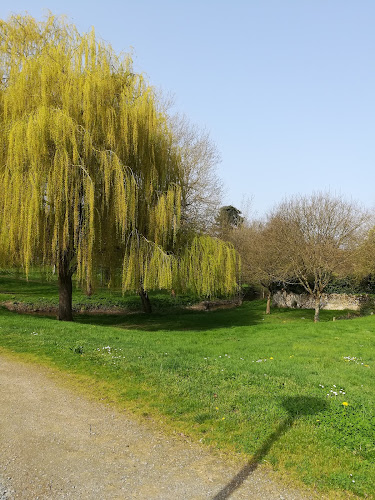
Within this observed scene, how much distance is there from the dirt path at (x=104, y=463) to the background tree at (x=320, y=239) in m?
18.9

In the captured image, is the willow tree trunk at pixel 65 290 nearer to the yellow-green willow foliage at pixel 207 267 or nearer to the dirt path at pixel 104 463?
the yellow-green willow foliage at pixel 207 267

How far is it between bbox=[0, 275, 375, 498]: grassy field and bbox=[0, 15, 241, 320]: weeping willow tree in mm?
3352

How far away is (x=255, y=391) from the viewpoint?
5.98 meters

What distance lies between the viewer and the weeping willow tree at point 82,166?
501 inches

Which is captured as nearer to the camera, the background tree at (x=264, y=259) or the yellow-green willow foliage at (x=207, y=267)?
the yellow-green willow foliage at (x=207, y=267)

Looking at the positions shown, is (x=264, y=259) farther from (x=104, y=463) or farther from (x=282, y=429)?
(x=104, y=463)

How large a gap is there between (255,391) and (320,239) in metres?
18.6

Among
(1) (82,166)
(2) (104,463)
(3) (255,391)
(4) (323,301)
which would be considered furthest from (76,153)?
(4) (323,301)

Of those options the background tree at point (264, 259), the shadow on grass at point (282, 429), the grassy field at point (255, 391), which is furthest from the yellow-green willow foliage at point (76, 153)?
the background tree at point (264, 259)

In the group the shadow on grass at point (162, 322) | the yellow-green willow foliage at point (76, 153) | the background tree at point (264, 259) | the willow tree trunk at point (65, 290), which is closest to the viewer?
the yellow-green willow foliage at point (76, 153)

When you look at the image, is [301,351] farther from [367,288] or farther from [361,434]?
[367,288]

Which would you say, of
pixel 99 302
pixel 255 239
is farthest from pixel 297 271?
pixel 99 302

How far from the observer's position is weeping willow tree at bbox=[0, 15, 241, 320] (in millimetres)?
12734

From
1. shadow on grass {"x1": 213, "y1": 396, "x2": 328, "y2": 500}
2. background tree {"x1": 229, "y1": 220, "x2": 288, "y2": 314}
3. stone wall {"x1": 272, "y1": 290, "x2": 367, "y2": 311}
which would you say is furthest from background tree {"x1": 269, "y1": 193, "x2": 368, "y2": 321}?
shadow on grass {"x1": 213, "y1": 396, "x2": 328, "y2": 500}
